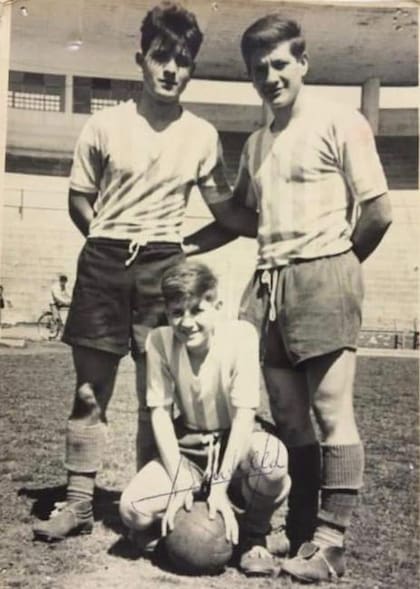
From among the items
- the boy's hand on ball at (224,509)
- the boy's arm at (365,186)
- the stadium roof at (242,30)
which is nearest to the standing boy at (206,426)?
the boy's hand on ball at (224,509)

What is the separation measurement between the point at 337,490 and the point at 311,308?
1.74 ft

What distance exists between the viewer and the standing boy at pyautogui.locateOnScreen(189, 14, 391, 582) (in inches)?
92.4

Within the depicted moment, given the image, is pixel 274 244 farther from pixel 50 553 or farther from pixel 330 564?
pixel 50 553

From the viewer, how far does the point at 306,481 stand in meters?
2.42

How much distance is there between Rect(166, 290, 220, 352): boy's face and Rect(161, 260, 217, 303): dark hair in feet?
0.05

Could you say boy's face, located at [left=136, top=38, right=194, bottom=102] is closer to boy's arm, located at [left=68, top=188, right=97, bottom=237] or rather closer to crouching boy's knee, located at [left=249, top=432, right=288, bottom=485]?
boy's arm, located at [left=68, top=188, right=97, bottom=237]

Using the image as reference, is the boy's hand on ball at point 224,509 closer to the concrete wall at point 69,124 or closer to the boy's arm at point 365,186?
the boy's arm at point 365,186

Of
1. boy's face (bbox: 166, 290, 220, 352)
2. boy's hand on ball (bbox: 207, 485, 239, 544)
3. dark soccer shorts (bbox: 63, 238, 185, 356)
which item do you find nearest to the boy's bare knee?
dark soccer shorts (bbox: 63, 238, 185, 356)

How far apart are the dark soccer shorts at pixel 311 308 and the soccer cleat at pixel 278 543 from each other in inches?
19.8

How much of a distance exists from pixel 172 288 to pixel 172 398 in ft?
1.11

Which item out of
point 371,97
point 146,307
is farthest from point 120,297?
point 371,97

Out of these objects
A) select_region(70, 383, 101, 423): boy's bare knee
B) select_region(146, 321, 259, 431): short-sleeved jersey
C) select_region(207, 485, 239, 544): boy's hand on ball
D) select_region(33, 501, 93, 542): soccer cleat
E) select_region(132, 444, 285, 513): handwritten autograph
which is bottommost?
select_region(33, 501, 93, 542): soccer cleat

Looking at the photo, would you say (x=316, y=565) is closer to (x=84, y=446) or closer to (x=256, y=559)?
(x=256, y=559)

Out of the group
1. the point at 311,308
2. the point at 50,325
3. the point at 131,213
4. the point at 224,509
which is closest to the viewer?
the point at 224,509
